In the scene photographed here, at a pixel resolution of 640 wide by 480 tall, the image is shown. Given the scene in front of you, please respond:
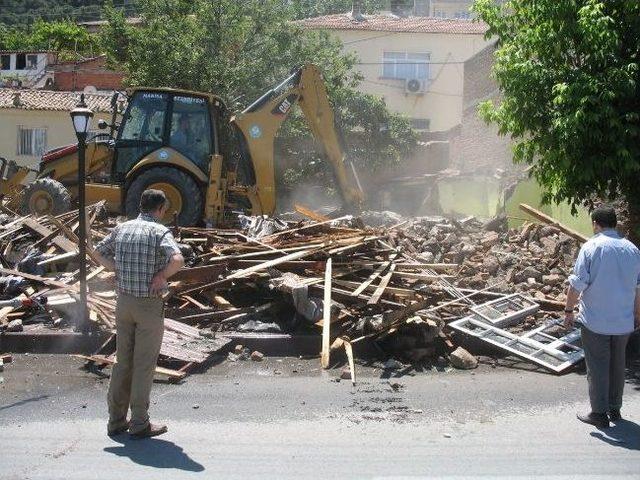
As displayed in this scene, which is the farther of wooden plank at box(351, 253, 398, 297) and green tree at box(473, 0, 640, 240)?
wooden plank at box(351, 253, 398, 297)

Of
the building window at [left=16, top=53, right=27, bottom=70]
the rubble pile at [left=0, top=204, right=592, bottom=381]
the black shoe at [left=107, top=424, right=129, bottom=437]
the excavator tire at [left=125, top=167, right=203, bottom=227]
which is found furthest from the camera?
the building window at [left=16, top=53, right=27, bottom=70]

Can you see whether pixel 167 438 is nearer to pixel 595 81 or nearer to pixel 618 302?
pixel 618 302

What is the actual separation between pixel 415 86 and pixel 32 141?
20739mm

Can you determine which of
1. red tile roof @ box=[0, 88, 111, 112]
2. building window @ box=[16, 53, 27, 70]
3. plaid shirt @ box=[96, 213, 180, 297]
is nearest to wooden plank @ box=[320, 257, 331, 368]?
plaid shirt @ box=[96, 213, 180, 297]

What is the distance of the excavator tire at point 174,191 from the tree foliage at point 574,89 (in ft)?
22.7

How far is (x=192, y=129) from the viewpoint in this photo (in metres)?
15.2

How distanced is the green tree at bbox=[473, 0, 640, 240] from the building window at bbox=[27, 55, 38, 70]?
44.1 meters

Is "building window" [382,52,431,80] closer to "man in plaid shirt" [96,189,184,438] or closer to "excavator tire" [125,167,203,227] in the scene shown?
"excavator tire" [125,167,203,227]

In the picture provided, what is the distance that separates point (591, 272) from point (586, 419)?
1307 mm

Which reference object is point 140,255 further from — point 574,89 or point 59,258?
point 59,258

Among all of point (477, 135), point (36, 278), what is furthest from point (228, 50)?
point (36, 278)

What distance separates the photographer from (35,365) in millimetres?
8695

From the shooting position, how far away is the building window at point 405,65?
4459 cm

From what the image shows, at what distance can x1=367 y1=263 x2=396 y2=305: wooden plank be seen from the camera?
9.45 m
